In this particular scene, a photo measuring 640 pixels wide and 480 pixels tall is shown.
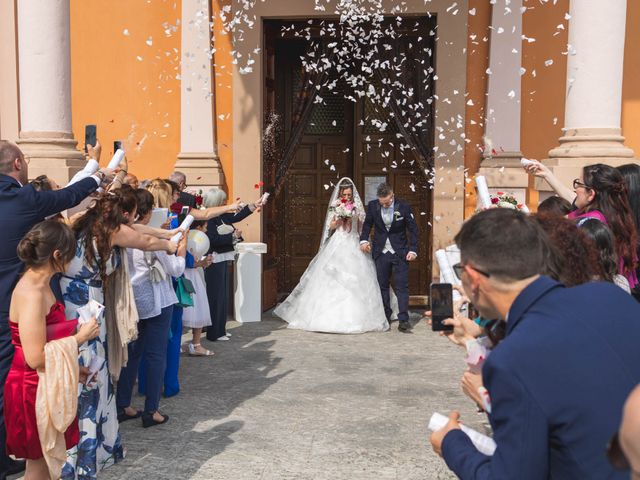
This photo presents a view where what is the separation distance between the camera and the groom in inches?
358

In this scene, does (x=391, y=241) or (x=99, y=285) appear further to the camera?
(x=391, y=241)

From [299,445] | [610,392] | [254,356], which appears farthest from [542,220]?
[254,356]

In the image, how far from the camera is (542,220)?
8.59ft

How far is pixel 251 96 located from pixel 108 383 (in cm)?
592

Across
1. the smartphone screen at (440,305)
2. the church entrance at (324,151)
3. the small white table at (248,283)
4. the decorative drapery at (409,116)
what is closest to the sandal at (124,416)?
the smartphone screen at (440,305)

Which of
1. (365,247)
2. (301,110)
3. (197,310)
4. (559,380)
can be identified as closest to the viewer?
(559,380)

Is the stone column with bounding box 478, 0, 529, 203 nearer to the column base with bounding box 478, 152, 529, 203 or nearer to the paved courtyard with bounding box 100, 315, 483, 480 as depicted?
the column base with bounding box 478, 152, 529, 203

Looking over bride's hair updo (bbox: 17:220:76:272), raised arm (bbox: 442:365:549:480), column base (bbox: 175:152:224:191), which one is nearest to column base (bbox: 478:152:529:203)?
A: column base (bbox: 175:152:224:191)

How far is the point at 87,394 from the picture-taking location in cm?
421

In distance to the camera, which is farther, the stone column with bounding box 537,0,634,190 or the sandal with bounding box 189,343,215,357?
the sandal with bounding box 189,343,215,357

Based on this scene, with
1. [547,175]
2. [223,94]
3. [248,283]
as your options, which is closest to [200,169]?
[223,94]

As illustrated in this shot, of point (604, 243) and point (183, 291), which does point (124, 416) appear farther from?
point (604, 243)

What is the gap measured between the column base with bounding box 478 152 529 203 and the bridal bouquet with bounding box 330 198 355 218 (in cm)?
175

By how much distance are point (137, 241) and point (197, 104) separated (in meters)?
5.41
